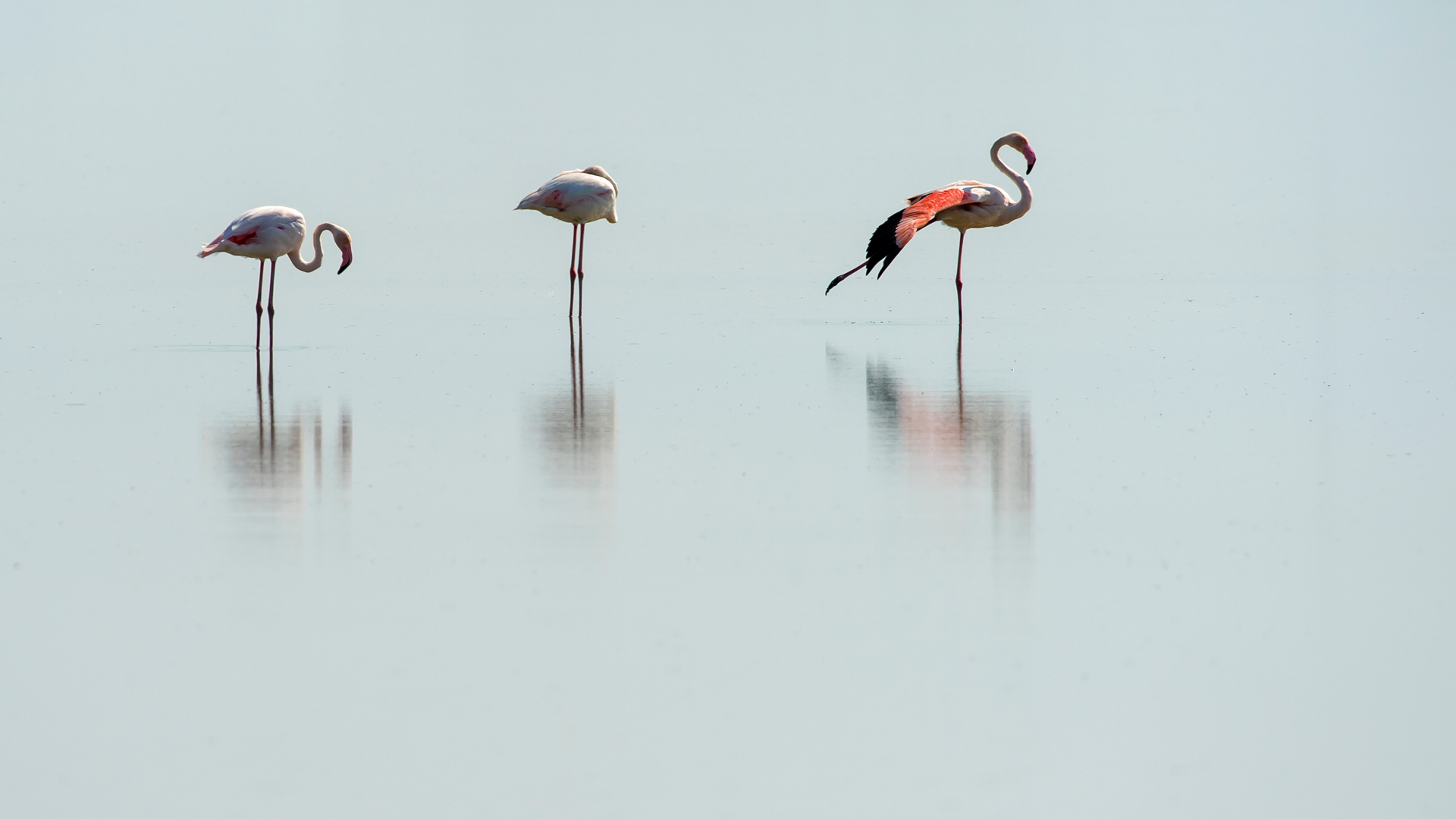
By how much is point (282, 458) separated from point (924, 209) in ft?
22.4

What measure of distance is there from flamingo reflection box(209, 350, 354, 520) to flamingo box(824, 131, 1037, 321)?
4.74 metres

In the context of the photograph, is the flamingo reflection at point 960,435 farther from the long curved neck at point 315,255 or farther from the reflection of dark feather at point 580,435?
the long curved neck at point 315,255

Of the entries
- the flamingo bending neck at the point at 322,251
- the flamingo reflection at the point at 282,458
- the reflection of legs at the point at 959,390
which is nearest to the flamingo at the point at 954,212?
the reflection of legs at the point at 959,390

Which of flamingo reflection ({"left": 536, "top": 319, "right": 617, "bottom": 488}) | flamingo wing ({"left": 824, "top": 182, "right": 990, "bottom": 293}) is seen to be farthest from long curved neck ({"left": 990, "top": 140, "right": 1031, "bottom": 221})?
flamingo reflection ({"left": 536, "top": 319, "right": 617, "bottom": 488})

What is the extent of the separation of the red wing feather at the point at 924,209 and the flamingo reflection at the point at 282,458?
4.81 meters

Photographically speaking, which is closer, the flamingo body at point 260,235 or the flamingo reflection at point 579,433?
the flamingo reflection at point 579,433

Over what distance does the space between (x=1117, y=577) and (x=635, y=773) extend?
2478 millimetres

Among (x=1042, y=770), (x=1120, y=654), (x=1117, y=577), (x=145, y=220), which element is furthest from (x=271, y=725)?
(x=145, y=220)

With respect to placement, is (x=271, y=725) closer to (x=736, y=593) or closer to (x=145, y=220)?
(x=736, y=593)

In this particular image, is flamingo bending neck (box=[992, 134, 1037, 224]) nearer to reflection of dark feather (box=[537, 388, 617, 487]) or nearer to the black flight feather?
the black flight feather

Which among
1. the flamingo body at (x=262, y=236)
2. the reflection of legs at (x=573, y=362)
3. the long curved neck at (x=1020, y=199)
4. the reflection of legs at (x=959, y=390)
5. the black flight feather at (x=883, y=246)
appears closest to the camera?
the reflection of legs at (x=959, y=390)

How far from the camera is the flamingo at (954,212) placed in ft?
45.1

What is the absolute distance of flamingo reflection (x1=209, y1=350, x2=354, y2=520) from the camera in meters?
8.09

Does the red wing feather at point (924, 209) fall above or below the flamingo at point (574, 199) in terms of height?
below
